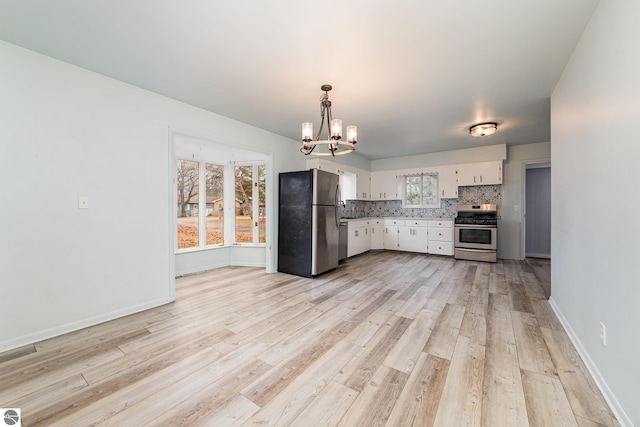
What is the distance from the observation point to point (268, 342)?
7.11ft

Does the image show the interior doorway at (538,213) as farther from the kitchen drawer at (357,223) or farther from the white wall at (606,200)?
the white wall at (606,200)

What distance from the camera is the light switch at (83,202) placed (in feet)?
8.04

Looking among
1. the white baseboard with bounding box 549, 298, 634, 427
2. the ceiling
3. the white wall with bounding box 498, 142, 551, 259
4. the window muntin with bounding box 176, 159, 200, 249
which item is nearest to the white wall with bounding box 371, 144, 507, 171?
the white wall with bounding box 498, 142, 551, 259

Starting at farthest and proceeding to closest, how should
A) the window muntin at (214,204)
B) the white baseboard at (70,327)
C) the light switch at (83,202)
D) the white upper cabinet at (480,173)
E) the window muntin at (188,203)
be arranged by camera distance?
1. the white upper cabinet at (480,173)
2. the window muntin at (214,204)
3. the window muntin at (188,203)
4. the light switch at (83,202)
5. the white baseboard at (70,327)

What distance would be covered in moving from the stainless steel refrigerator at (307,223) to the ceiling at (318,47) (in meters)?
1.24

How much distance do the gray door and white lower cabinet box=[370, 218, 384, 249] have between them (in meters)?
3.45

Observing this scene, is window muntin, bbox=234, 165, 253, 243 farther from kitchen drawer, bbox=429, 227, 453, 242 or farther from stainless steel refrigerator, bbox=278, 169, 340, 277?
kitchen drawer, bbox=429, 227, 453, 242

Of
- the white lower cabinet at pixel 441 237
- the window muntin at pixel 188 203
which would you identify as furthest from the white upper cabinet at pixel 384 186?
the window muntin at pixel 188 203

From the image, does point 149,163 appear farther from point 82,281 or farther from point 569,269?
point 569,269

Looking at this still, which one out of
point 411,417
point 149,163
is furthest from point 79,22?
point 411,417

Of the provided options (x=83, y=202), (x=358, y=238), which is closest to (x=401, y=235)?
(x=358, y=238)

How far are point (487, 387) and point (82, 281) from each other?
355 centimetres

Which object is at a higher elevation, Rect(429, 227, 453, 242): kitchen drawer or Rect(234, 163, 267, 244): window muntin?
Rect(234, 163, 267, 244): window muntin

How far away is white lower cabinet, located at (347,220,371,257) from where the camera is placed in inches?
227
